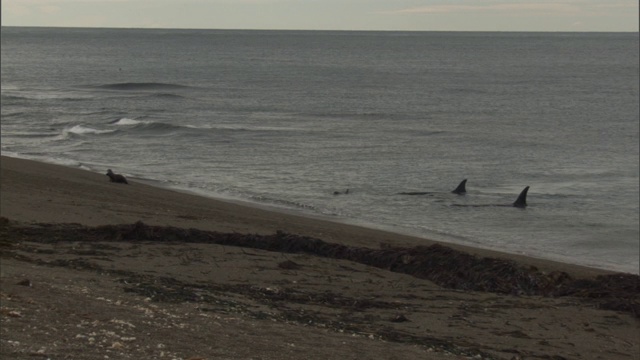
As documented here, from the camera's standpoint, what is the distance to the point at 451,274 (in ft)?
39.5

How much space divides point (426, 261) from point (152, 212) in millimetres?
5976

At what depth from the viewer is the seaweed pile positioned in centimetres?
1161

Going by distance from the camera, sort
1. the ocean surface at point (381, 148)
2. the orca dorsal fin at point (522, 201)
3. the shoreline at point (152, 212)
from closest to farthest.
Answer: the shoreline at point (152, 212) < the ocean surface at point (381, 148) < the orca dorsal fin at point (522, 201)

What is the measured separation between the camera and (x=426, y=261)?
492 inches

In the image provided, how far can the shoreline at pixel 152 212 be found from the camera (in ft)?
48.5

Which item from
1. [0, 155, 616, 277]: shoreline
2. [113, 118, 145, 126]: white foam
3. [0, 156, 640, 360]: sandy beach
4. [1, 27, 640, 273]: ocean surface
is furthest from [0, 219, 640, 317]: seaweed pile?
[113, 118, 145, 126]: white foam

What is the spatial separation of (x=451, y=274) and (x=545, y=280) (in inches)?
48.0

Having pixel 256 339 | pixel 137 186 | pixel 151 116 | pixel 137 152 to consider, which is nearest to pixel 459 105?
pixel 151 116

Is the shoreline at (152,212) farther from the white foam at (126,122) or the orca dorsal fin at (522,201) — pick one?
the white foam at (126,122)

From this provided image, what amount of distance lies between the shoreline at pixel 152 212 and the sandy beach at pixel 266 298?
0.11 m

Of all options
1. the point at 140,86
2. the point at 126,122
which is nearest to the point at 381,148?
the point at 126,122

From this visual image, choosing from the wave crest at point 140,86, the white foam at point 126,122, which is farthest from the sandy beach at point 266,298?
the wave crest at point 140,86

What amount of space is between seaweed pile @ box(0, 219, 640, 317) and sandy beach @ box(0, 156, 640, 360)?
0.09 feet

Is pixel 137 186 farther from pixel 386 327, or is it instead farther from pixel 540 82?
pixel 540 82
